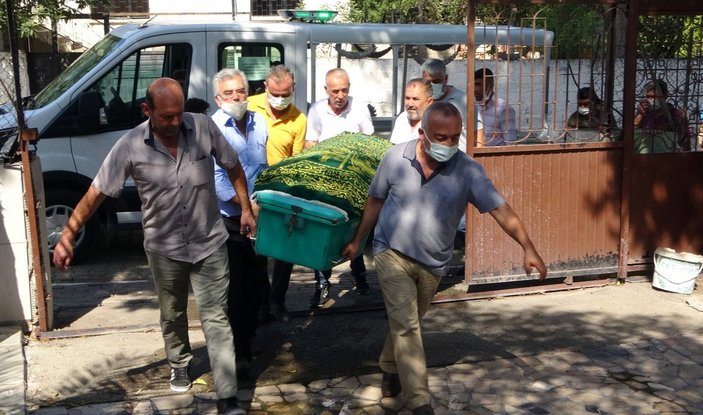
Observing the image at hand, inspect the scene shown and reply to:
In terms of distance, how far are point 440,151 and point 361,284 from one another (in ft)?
9.74

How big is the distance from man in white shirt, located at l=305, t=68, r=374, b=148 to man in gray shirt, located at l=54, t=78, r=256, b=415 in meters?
1.76

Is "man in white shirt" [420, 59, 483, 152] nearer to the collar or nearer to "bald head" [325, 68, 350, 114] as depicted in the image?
"bald head" [325, 68, 350, 114]

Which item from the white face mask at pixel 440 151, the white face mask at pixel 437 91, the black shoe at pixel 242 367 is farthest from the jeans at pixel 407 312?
the white face mask at pixel 437 91

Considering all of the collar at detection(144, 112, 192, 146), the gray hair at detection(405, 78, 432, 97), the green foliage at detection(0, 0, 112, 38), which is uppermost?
the green foliage at detection(0, 0, 112, 38)

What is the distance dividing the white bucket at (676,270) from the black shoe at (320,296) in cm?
271

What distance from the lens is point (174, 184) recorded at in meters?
4.97

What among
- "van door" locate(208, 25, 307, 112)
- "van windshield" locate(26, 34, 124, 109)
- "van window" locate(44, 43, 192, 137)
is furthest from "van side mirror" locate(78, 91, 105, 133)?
"van door" locate(208, 25, 307, 112)

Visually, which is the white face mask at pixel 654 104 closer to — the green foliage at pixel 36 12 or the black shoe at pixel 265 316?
the black shoe at pixel 265 316

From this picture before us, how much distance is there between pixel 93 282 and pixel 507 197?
3724 millimetres

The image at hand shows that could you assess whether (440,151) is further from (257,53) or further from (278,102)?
(257,53)

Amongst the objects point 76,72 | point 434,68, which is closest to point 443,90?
point 434,68

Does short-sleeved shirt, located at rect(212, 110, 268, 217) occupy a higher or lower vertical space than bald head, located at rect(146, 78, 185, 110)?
lower

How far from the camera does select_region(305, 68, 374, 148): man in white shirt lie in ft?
22.5

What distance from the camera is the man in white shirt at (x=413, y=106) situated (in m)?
6.40
